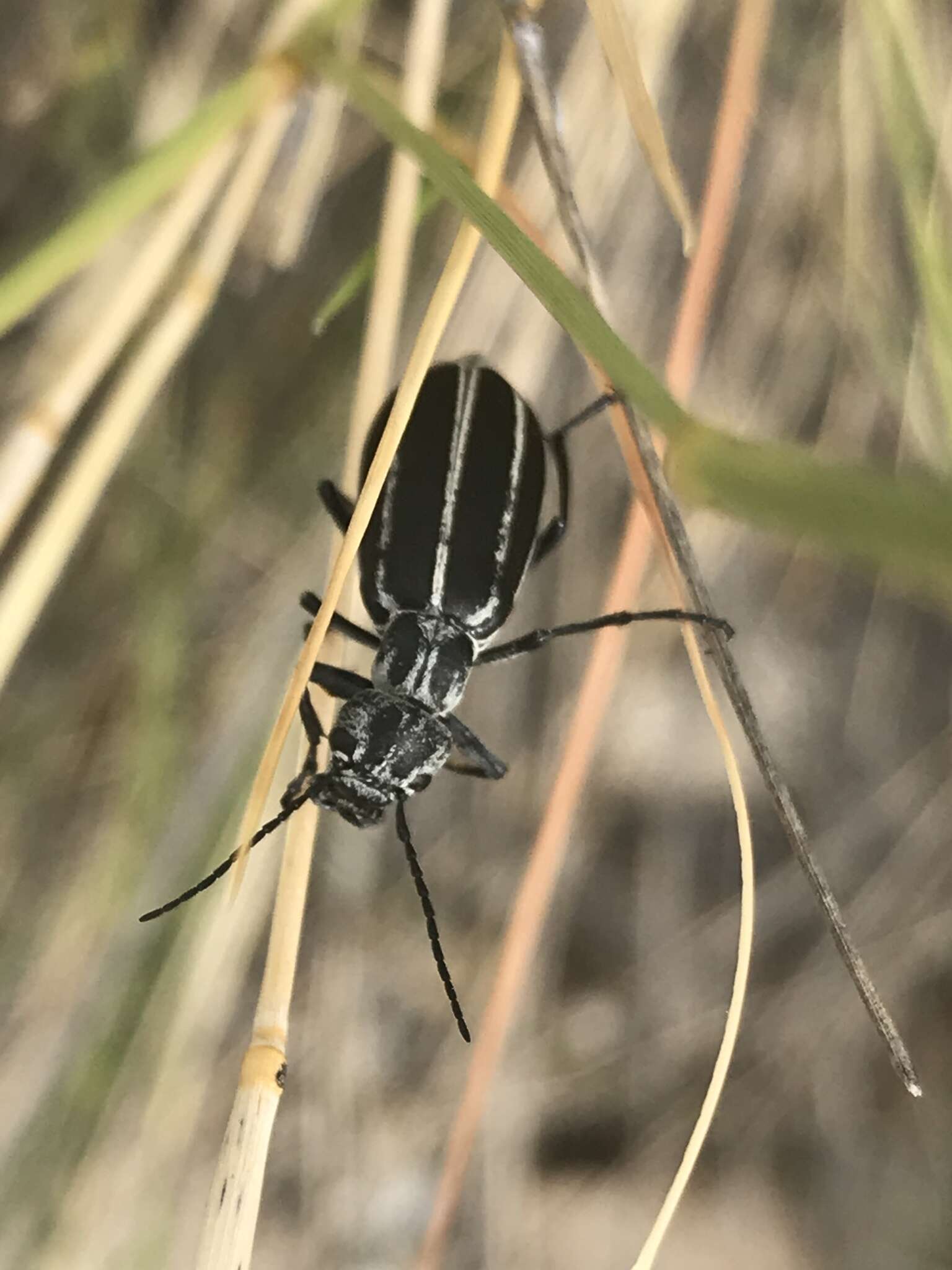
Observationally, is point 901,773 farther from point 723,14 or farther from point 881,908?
point 723,14

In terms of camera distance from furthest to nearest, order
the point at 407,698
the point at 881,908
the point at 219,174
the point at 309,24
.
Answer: the point at 881,908, the point at 407,698, the point at 219,174, the point at 309,24

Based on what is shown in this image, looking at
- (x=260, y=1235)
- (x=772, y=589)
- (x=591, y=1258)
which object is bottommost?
(x=260, y=1235)

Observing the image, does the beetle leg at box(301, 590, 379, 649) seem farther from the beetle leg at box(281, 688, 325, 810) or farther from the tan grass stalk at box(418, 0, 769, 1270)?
the tan grass stalk at box(418, 0, 769, 1270)

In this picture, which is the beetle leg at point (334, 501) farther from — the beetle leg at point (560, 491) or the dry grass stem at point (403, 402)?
the dry grass stem at point (403, 402)

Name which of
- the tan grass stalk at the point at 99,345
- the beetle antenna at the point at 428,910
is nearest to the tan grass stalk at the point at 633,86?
the tan grass stalk at the point at 99,345

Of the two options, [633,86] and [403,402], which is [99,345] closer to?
[403,402]

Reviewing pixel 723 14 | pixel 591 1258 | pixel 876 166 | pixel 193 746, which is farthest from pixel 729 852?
pixel 723 14

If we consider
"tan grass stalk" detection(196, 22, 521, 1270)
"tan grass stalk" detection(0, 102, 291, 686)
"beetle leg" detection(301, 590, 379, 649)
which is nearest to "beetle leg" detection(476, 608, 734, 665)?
"beetle leg" detection(301, 590, 379, 649)
